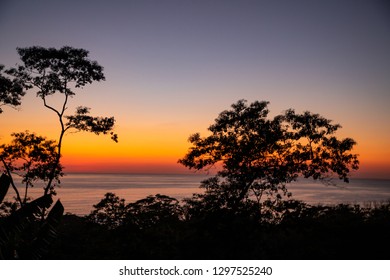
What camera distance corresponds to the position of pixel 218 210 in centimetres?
1388

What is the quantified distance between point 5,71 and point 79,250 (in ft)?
39.0

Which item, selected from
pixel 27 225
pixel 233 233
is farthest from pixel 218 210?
pixel 27 225

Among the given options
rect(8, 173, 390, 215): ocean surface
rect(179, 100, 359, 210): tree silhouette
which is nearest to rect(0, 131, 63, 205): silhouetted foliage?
rect(179, 100, 359, 210): tree silhouette

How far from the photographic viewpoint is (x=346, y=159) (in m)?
17.3

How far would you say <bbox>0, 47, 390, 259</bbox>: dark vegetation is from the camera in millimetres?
9766

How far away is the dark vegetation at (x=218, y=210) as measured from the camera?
32.0 feet

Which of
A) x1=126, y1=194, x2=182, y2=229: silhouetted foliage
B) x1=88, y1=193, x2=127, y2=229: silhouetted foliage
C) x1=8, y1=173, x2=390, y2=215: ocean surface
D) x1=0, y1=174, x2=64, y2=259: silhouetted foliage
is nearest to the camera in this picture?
x1=0, y1=174, x2=64, y2=259: silhouetted foliage

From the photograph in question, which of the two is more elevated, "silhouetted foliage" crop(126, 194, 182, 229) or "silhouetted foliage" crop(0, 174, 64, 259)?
"silhouetted foliage" crop(0, 174, 64, 259)

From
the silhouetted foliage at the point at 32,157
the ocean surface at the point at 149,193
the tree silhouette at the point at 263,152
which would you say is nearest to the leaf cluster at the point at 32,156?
the silhouetted foliage at the point at 32,157

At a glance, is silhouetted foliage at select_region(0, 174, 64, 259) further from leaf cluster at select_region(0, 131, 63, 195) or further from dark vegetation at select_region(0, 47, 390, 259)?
leaf cluster at select_region(0, 131, 63, 195)

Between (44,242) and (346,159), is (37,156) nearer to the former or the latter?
(44,242)

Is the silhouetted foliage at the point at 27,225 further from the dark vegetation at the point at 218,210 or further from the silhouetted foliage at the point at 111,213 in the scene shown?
the silhouetted foliage at the point at 111,213
